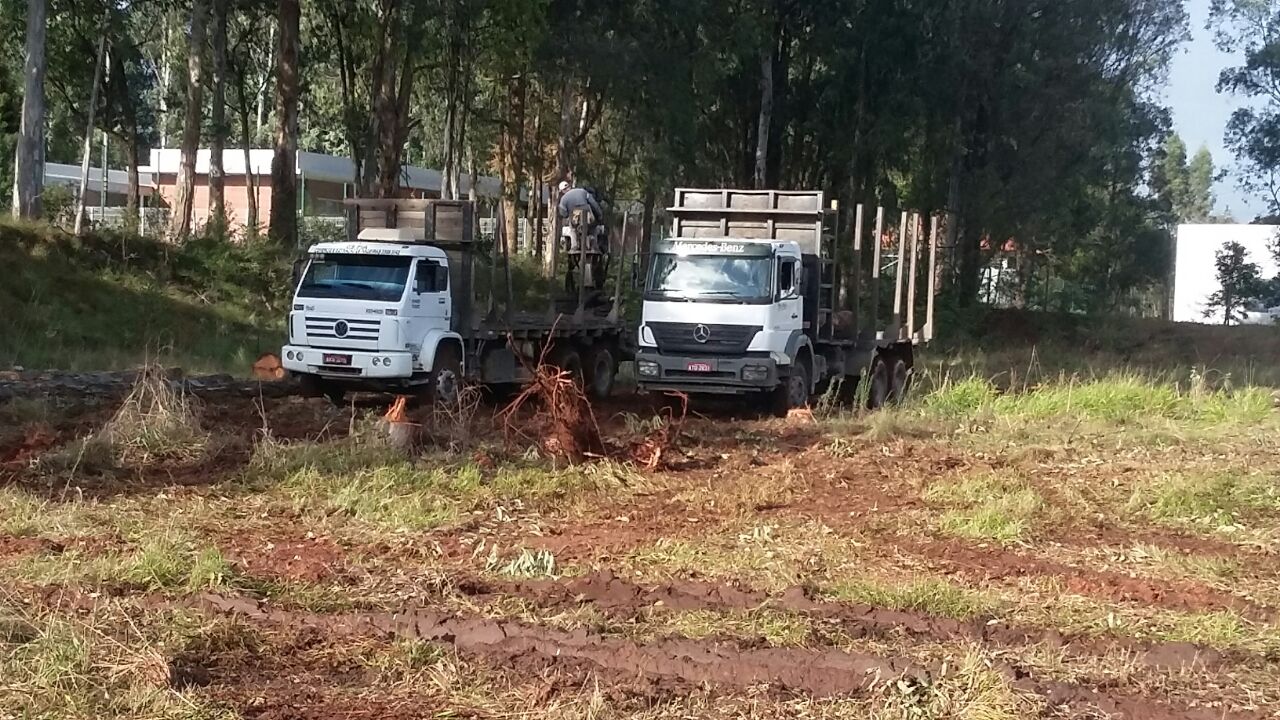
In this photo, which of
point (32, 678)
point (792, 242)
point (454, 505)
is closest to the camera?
point (32, 678)

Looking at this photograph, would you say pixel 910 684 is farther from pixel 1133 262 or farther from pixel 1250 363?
pixel 1133 262

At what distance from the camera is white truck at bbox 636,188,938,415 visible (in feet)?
59.5

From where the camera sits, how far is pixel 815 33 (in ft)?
127

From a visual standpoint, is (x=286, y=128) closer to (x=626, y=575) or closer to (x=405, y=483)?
(x=405, y=483)

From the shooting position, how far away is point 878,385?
21375 millimetres

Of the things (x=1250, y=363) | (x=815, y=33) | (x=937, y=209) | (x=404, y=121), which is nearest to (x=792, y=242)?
(x=404, y=121)

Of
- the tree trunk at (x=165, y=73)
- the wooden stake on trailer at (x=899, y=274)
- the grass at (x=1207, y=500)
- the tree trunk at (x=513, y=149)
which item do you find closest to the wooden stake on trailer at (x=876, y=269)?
the wooden stake on trailer at (x=899, y=274)

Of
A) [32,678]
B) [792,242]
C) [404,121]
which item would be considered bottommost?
[32,678]

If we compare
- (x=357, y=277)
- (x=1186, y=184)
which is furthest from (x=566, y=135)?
(x=1186, y=184)

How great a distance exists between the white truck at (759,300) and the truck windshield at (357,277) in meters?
3.44

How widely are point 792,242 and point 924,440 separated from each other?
393 centimetres

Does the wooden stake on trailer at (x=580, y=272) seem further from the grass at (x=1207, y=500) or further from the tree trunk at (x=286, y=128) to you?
the tree trunk at (x=286, y=128)

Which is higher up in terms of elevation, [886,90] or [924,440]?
[886,90]

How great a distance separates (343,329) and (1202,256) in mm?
47333
